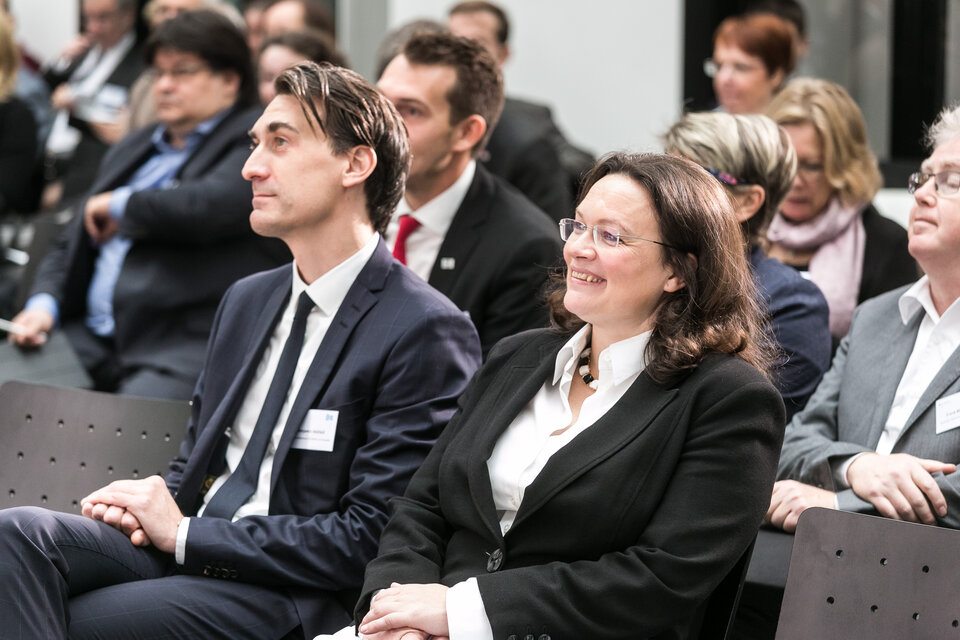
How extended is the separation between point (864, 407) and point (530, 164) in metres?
2.10

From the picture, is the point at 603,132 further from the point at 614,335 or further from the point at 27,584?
the point at 27,584

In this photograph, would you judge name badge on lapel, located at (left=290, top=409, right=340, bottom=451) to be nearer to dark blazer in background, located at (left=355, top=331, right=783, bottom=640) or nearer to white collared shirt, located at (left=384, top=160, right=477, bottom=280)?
dark blazer in background, located at (left=355, top=331, right=783, bottom=640)

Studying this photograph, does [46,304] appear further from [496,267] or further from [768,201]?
[768,201]

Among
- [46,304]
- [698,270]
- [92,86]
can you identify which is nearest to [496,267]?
[698,270]

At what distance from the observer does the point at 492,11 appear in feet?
18.5

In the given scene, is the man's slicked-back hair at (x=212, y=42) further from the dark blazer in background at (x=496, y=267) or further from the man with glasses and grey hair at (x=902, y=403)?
the man with glasses and grey hair at (x=902, y=403)

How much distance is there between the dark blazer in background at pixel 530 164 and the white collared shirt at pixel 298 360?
1.90 meters

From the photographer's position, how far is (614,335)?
2.27 m

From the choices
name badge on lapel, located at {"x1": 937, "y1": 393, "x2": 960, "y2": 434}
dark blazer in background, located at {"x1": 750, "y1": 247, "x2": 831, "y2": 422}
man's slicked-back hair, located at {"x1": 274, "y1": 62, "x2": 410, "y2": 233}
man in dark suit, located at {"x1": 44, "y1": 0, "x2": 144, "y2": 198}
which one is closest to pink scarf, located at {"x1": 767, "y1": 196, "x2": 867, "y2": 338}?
dark blazer in background, located at {"x1": 750, "y1": 247, "x2": 831, "y2": 422}

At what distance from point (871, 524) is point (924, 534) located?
0.29ft

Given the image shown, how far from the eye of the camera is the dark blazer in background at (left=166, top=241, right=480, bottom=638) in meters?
2.45

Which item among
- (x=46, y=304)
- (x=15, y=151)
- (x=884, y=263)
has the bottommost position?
(x=46, y=304)

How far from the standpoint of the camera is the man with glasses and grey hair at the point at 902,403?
2447mm

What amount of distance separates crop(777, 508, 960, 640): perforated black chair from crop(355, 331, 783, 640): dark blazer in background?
0.42 feet
